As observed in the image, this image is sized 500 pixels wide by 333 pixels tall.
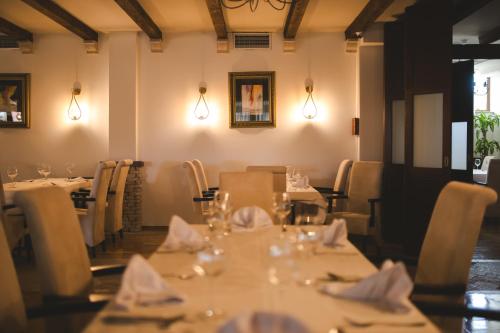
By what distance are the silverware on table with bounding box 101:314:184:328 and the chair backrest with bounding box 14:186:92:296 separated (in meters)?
0.72

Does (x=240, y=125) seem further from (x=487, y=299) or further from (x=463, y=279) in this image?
(x=463, y=279)

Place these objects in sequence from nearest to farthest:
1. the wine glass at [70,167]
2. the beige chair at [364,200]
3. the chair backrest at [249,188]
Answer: the chair backrest at [249,188] → the beige chair at [364,200] → the wine glass at [70,167]

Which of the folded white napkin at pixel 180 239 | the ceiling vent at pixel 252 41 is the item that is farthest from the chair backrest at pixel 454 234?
the ceiling vent at pixel 252 41

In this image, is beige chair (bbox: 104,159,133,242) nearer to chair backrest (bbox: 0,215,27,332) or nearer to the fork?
chair backrest (bbox: 0,215,27,332)

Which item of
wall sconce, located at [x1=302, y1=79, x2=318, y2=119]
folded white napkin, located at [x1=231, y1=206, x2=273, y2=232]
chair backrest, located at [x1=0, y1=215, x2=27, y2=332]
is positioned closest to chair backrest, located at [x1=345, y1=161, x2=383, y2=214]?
wall sconce, located at [x1=302, y1=79, x2=318, y2=119]

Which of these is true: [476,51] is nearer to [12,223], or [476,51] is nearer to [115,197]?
[115,197]

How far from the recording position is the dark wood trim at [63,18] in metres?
4.93

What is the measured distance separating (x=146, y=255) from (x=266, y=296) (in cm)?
385

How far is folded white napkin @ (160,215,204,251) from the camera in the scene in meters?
1.89

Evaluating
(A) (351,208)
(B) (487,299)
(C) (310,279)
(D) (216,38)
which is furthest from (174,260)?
(D) (216,38)

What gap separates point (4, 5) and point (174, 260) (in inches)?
201

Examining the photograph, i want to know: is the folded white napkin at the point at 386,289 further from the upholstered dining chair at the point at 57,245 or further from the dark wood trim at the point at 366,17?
the dark wood trim at the point at 366,17

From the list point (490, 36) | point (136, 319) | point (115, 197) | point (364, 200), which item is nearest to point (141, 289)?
point (136, 319)

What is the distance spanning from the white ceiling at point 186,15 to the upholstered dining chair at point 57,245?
392 centimetres
